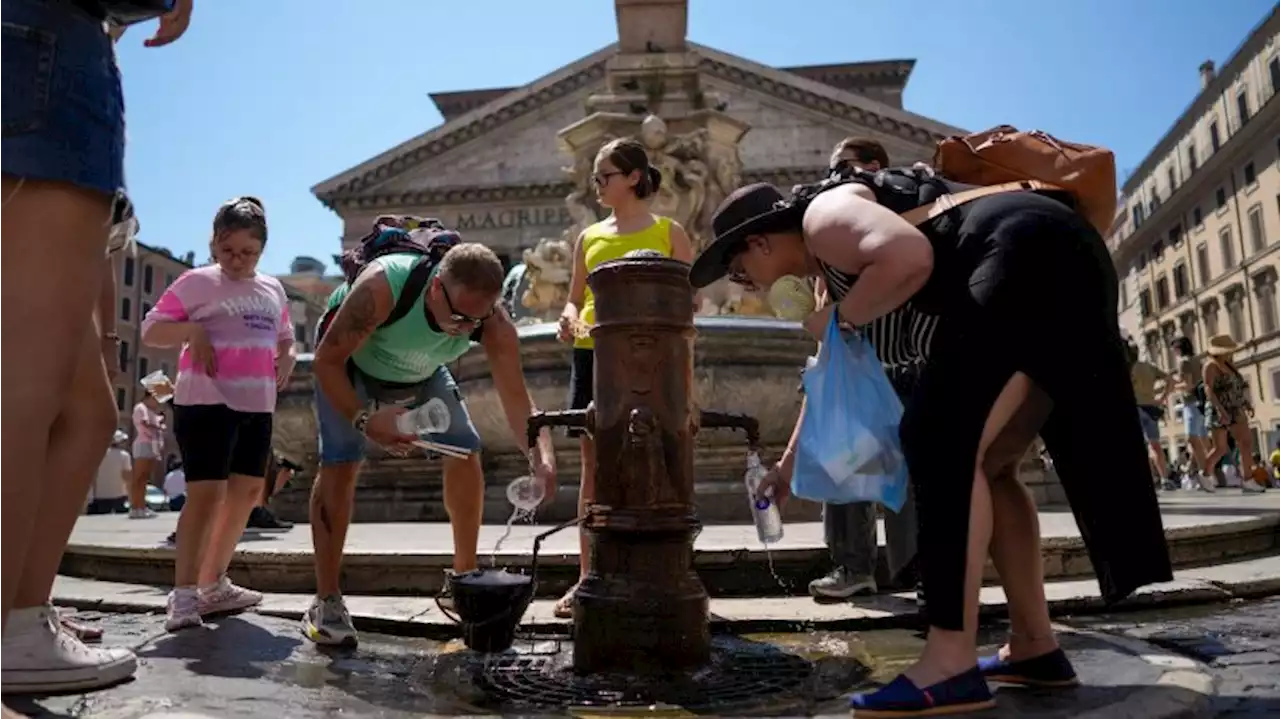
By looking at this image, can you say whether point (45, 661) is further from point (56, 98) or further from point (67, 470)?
point (56, 98)

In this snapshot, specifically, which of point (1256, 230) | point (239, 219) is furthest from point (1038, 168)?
point (1256, 230)

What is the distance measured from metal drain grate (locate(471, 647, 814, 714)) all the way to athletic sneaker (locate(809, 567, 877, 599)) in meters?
0.71

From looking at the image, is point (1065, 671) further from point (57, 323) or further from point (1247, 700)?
point (57, 323)

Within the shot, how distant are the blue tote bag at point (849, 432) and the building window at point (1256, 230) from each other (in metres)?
46.7

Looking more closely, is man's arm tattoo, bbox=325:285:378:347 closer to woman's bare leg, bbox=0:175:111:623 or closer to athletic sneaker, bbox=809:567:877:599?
woman's bare leg, bbox=0:175:111:623

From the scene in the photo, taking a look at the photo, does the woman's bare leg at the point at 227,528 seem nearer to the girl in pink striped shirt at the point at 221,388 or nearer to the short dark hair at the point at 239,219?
the girl in pink striped shirt at the point at 221,388

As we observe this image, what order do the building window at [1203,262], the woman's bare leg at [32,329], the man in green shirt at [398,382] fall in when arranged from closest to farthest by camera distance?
1. the woman's bare leg at [32,329]
2. the man in green shirt at [398,382]
3. the building window at [1203,262]

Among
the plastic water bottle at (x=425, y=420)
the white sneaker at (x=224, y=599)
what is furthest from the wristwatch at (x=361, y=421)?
the white sneaker at (x=224, y=599)

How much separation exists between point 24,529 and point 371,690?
1054mm

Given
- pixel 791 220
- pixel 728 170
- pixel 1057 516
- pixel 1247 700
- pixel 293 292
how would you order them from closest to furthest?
pixel 1247 700 < pixel 791 220 < pixel 1057 516 < pixel 728 170 < pixel 293 292

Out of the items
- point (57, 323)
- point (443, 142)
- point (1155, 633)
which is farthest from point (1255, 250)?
point (57, 323)

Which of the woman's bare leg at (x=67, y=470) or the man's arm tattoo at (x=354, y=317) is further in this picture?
the man's arm tattoo at (x=354, y=317)

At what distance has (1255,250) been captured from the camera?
41.6 meters

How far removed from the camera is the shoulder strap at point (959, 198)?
7.77 feet
